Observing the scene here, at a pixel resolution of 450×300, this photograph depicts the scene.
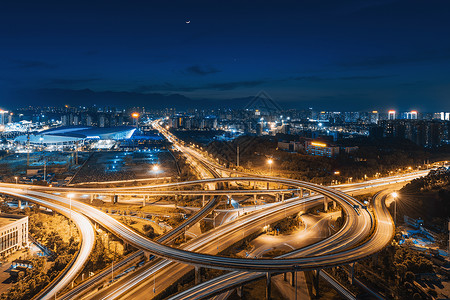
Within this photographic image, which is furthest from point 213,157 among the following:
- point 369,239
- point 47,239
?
point 369,239

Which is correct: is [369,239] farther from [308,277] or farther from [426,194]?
[426,194]

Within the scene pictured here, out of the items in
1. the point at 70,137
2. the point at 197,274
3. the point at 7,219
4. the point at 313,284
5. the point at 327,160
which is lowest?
the point at 313,284

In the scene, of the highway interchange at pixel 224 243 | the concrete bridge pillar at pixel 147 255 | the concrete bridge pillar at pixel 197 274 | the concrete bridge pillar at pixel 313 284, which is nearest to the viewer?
the highway interchange at pixel 224 243

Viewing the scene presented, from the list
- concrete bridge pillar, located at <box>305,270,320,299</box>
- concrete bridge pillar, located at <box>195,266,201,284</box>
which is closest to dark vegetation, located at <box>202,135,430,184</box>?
concrete bridge pillar, located at <box>305,270,320,299</box>

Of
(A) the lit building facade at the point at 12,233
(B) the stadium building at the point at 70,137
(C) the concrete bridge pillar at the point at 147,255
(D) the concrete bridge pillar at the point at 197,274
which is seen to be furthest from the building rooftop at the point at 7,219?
(B) the stadium building at the point at 70,137

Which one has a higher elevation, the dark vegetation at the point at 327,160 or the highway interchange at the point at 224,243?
the dark vegetation at the point at 327,160

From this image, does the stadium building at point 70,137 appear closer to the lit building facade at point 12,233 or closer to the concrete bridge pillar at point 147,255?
the lit building facade at point 12,233

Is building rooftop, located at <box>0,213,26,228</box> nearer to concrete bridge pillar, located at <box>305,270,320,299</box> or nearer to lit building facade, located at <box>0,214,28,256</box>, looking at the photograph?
lit building facade, located at <box>0,214,28,256</box>

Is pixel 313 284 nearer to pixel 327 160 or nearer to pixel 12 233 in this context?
pixel 12 233

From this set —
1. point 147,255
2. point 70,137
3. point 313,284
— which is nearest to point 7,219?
point 147,255

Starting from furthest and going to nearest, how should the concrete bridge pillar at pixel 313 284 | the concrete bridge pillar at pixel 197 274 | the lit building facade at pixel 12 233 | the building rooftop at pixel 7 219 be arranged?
the building rooftop at pixel 7 219, the lit building facade at pixel 12 233, the concrete bridge pillar at pixel 313 284, the concrete bridge pillar at pixel 197 274

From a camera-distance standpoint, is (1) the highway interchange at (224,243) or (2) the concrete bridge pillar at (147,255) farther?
(2) the concrete bridge pillar at (147,255)

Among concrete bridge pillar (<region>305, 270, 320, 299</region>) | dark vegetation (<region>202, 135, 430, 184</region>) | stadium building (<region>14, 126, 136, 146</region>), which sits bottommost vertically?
concrete bridge pillar (<region>305, 270, 320, 299</region>)
